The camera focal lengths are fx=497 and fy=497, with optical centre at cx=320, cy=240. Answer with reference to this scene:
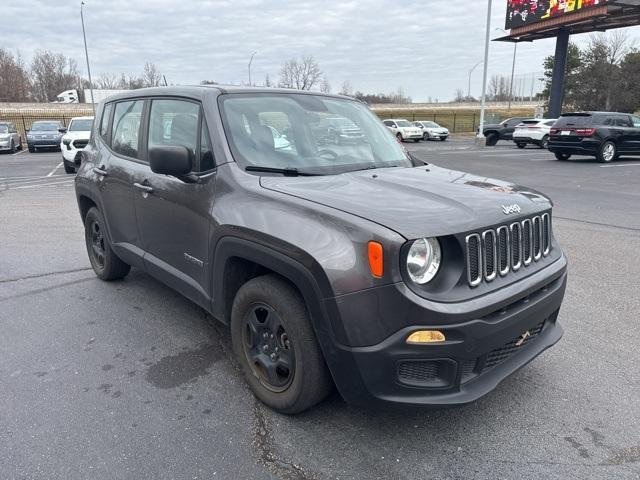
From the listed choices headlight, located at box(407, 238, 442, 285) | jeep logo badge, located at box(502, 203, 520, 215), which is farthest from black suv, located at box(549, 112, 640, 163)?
headlight, located at box(407, 238, 442, 285)

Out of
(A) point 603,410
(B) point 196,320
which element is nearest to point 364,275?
(A) point 603,410

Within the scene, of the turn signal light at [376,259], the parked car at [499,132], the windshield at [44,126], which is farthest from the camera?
the parked car at [499,132]

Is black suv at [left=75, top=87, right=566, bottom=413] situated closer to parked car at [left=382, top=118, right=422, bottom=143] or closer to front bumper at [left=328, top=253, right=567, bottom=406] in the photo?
front bumper at [left=328, top=253, right=567, bottom=406]

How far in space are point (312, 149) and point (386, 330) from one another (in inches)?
61.4

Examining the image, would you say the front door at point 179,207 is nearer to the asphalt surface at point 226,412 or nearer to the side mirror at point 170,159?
the side mirror at point 170,159

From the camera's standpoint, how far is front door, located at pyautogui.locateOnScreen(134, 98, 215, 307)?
320 centimetres

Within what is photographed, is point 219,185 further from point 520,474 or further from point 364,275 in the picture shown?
point 520,474

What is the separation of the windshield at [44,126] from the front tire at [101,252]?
2320 centimetres

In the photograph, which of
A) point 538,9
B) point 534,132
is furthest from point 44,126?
point 538,9

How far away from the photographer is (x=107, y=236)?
4684mm

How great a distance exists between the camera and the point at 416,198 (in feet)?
8.71

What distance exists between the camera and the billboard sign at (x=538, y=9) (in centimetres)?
2830

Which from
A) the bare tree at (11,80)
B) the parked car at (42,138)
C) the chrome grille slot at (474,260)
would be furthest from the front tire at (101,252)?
the bare tree at (11,80)

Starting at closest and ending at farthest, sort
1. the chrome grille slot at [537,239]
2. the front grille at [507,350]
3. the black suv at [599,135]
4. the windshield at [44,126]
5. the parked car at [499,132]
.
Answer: the front grille at [507,350], the chrome grille slot at [537,239], the black suv at [599,135], the windshield at [44,126], the parked car at [499,132]
